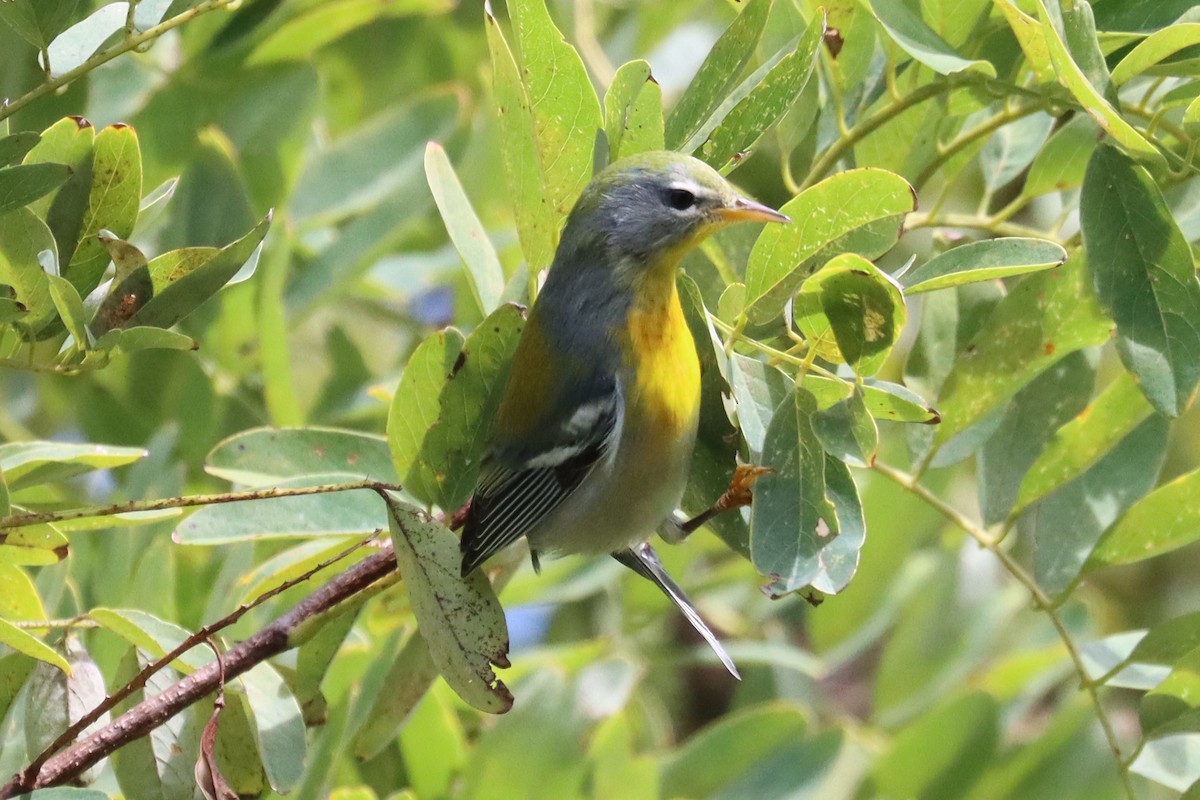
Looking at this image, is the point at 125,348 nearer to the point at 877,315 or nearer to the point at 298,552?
the point at 298,552

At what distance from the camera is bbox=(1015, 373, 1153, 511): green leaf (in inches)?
75.2

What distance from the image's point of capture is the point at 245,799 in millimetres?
1791

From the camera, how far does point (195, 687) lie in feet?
5.31

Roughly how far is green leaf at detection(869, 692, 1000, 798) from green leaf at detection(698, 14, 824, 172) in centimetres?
139

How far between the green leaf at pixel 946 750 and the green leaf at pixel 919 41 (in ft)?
4.63

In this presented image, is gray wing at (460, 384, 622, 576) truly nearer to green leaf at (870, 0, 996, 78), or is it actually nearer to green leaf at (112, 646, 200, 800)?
green leaf at (112, 646, 200, 800)

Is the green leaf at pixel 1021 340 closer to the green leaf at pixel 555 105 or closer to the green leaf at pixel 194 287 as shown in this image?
the green leaf at pixel 555 105

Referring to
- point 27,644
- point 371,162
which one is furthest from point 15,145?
point 371,162

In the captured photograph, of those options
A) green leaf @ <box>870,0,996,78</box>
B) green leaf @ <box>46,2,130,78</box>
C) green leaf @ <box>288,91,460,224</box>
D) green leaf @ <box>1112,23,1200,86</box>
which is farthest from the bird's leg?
green leaf @ <box>288,91,460,224</box>

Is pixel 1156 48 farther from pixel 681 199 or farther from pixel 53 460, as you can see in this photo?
pixel 53 460

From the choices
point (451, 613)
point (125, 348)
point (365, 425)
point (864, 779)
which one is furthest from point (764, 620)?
point (125, 348)

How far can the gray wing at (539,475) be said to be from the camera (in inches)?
77.5

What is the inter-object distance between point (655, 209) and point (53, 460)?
96cm

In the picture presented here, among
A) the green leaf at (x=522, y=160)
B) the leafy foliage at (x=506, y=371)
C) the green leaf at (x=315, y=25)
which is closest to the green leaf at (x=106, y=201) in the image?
the leafy foliage at (x=506, y=371)
